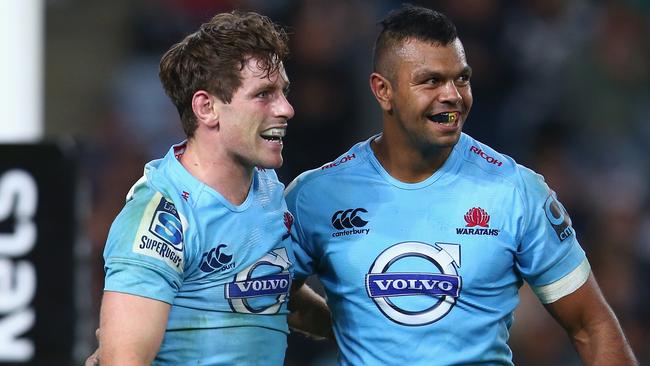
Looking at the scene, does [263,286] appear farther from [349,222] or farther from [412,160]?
[412,160]

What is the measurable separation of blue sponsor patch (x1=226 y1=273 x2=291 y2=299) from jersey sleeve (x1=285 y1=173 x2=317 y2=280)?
11.2 inches

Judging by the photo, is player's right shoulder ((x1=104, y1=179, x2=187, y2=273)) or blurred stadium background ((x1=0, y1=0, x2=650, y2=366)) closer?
player's right shoulder ((x1=104, y1=179, x2=187, y2=273))

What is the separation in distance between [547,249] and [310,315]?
3.13 feet

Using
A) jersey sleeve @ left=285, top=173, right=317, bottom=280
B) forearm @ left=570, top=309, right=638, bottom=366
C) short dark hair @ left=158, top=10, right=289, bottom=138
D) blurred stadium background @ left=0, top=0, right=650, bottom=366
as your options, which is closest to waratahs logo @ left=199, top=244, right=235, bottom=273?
short dark hair @ left=158, top=10, right=289, bottom=138

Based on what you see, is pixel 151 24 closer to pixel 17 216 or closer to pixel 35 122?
pixel 35 122

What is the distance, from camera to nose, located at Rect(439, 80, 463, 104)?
443cm

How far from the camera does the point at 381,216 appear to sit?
4.56m

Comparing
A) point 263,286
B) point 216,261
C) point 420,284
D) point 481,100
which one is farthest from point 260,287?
point 481,100

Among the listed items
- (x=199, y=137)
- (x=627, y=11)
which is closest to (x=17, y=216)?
(x=199, y=137)

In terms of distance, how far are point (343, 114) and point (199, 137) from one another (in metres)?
4.35

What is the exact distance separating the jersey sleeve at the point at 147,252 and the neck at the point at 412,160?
35.6 inches

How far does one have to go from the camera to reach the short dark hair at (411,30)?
4.52 m

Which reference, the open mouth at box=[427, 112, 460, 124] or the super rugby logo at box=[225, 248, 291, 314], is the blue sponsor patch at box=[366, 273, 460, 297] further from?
the open mouth at box=[427, 112, 460, 124]

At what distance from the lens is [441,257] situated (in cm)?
447
